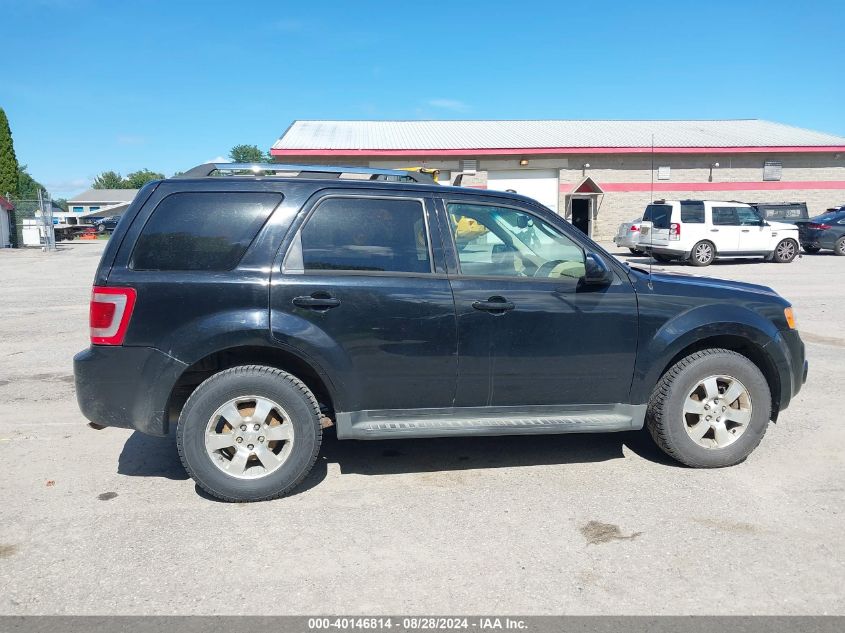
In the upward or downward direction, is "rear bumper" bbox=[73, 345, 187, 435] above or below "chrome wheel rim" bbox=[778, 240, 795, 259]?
below

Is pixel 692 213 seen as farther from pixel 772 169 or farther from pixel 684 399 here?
pixel 684 399

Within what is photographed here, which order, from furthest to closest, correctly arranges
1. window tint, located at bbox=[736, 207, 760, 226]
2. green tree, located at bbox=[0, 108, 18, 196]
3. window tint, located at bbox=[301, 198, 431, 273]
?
green tree, located at bbox=[0, 108, 18, 196] → window tint, located at bbox=[736, 207, 760, 226] → window tint, located at bbox=[301, 198, 431, 273]

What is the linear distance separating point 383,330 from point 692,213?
17531 mm

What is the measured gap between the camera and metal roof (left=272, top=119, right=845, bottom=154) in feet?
98.6

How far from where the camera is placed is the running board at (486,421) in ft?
13.4

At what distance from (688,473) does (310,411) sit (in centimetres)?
254

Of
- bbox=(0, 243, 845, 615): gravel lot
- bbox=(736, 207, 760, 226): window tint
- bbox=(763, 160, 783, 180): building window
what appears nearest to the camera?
bbox=(0, 243, 845, 615): gravel lot

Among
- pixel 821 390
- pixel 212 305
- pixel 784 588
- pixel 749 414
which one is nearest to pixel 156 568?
pixel 212 305

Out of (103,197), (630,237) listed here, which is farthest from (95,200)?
(630,237)

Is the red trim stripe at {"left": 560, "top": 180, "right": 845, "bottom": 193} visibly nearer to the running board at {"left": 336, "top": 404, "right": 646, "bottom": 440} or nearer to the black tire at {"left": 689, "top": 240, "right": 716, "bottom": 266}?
the black tire at {"left": 689, "top": 240, "right": 716, "bottom": 266}

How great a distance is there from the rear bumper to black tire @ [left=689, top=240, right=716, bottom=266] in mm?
18097

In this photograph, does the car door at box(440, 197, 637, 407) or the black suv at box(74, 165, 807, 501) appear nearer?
the black suv at box(74, 165, 807, 501)

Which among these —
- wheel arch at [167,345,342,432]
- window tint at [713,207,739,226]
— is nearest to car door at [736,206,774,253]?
window tint at [713,207,739,226]

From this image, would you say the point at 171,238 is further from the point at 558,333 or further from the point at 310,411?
the point at 558,333
